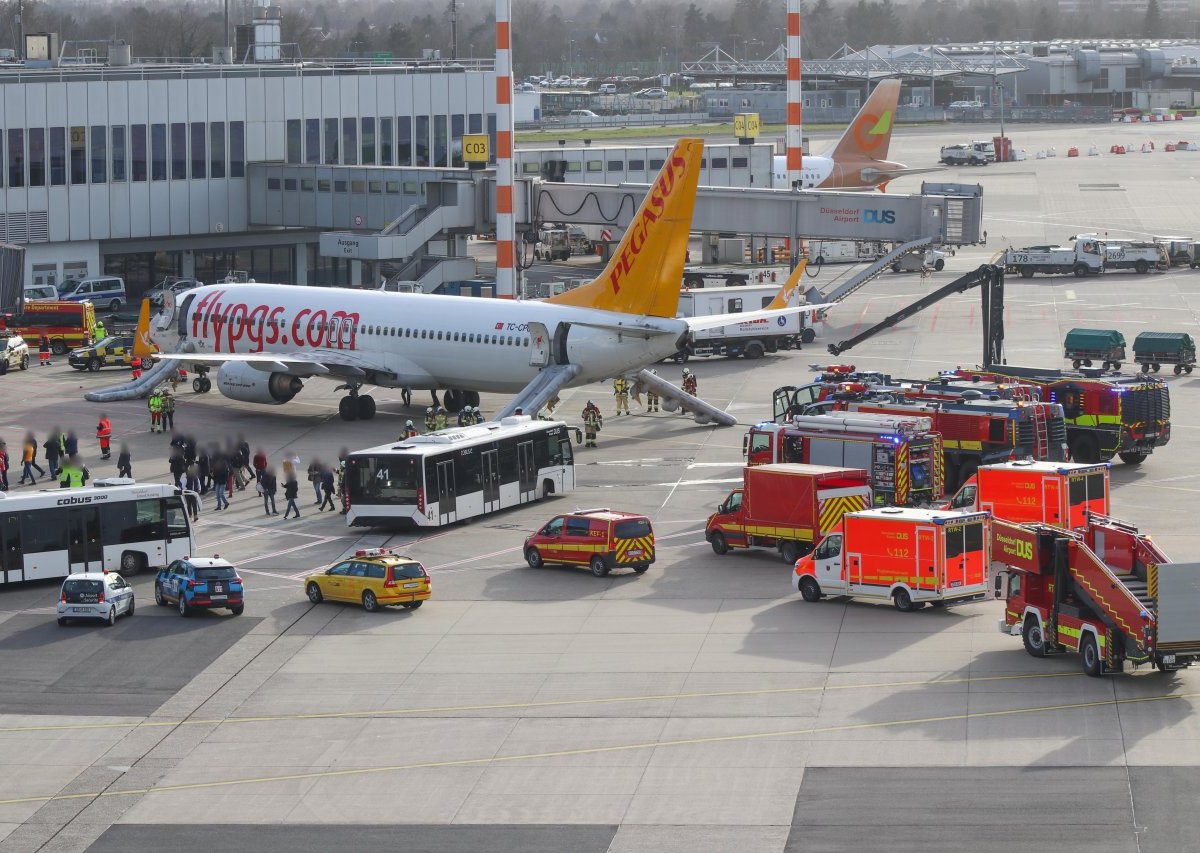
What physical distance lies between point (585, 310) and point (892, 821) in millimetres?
38797

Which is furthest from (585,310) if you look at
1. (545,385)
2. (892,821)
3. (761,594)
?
(892,821)

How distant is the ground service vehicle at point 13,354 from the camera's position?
84.6 m

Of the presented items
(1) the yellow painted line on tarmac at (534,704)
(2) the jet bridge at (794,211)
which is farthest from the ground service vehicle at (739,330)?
(1) the yellow painted line on tarmac at (534,704)

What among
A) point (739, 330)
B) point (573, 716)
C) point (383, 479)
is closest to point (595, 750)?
point (573, 716)

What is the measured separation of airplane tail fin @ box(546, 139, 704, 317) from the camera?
6538cm

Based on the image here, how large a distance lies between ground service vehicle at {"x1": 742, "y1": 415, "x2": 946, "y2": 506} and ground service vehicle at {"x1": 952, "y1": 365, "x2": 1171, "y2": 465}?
24.6 ft

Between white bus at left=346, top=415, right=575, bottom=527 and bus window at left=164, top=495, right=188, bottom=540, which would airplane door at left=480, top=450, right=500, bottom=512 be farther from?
bus window at left=164, top=495, right=188, bottom=540

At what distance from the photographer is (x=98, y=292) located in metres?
99.2

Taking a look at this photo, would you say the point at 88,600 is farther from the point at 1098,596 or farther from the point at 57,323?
the point at 57,323

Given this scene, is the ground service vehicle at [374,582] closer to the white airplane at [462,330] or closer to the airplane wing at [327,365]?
the white airplane at [462,330]

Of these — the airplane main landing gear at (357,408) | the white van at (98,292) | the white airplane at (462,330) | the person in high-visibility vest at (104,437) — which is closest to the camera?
the white airplane at (462,330)

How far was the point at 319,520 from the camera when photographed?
189ft

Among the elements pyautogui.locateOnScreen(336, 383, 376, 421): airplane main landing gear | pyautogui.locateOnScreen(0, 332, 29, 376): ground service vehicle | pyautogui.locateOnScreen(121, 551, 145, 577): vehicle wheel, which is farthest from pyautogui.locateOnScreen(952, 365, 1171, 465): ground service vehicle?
pyautogui.locateOnScreen(0, 332, 29, 376): ground service vehicle

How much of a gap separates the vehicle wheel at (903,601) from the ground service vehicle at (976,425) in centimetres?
1350
